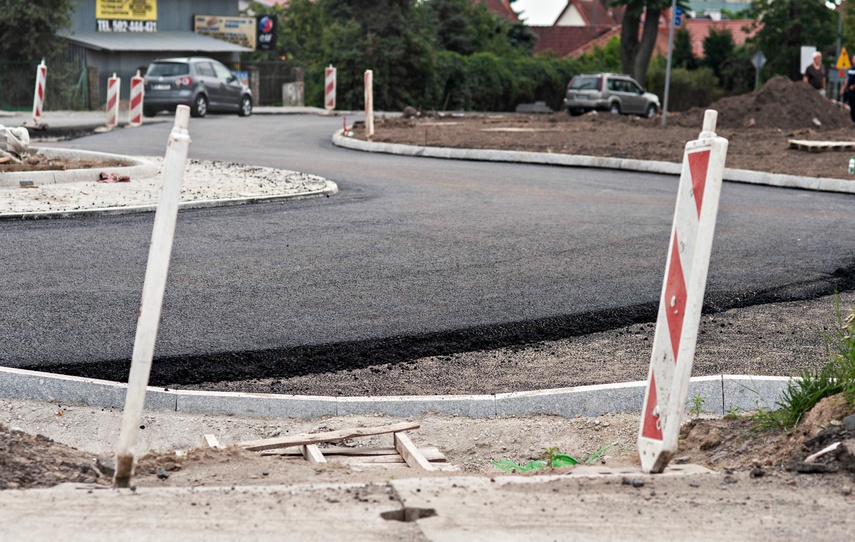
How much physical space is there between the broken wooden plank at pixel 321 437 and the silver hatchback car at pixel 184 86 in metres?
25.7

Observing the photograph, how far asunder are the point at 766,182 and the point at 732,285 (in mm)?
8602

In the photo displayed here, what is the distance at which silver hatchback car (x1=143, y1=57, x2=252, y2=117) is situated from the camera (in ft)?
100

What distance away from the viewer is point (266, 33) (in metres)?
50.1

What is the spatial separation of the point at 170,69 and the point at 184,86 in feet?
2.28

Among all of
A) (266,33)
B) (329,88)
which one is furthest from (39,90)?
(266,33)

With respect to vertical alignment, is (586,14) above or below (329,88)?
above

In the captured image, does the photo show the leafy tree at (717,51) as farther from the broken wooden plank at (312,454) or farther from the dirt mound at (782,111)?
the broken wooden plank at (312,454)

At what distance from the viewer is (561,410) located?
600 centimetres

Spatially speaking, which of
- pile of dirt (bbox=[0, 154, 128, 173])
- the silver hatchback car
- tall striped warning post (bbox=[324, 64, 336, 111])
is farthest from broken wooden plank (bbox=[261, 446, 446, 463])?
tall striped warning post (bbox=[324, 64, 336, 111])

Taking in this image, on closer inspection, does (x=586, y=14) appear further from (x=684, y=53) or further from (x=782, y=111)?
(x=782, y=111)

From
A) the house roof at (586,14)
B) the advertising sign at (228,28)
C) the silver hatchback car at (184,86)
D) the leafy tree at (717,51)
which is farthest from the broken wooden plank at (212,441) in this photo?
the house roof at (586,14)

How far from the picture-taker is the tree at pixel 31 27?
124 ft

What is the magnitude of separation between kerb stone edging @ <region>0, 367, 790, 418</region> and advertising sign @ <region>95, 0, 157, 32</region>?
41.0 metres

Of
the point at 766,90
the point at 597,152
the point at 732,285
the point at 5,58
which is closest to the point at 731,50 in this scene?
the point at 766,90
